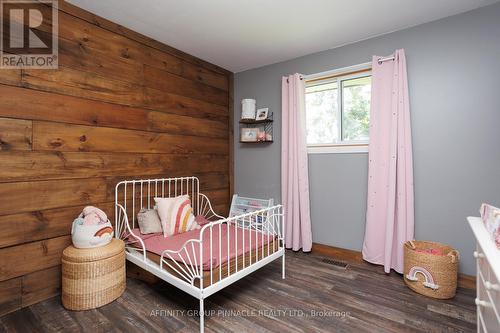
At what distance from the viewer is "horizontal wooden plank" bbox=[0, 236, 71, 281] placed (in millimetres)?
1869

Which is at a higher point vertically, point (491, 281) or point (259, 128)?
point (259, 128)

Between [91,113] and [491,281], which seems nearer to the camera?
[491,281]

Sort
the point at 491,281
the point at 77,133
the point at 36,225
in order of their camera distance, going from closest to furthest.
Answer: the point at 491,281
the point at 36,225
the point at 77,133

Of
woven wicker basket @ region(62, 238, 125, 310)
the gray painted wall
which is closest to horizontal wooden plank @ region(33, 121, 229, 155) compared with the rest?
woven wicker basket @ region(62, 238, 125, 310)

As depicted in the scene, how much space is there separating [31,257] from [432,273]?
3.23 m

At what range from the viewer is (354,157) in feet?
9.35

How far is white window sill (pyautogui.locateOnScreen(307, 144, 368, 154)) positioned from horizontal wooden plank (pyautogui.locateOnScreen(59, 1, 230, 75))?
1748mm

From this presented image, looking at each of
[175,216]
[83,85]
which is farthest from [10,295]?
[83,85]

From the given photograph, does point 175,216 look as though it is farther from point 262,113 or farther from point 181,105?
point 262,113

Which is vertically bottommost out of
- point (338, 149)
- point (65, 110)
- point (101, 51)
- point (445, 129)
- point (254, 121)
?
point (338, 149)

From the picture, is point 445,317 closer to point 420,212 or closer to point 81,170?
point 420,212

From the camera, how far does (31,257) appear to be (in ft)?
6.50

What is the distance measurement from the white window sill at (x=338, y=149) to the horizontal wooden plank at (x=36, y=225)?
2.50 m

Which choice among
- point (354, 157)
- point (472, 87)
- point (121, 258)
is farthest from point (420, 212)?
point (121, 258)
